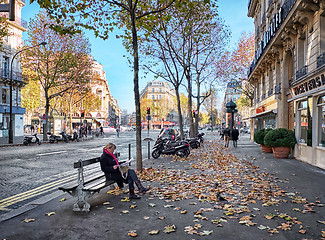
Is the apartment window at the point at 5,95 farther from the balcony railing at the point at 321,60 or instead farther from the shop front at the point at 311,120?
the balcony railing at the point at 321,60

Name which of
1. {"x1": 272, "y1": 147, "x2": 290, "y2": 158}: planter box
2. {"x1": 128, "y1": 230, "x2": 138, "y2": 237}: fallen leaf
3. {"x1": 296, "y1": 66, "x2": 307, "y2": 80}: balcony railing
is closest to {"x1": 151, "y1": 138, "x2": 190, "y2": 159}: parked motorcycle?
{"x1": 272, "y1": 147, "x2": 290, "y2": 158}: planter box

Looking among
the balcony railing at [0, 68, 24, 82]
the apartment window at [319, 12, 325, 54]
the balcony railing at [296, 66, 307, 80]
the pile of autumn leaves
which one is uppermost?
the balcony railing at [0, 68, 24, 82]

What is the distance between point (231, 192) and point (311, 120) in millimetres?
6258

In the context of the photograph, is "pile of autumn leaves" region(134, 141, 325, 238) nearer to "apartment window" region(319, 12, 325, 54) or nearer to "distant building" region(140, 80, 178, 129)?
"apartment window" region(319, 12, 325, 54)

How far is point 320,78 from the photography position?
30.9 feet

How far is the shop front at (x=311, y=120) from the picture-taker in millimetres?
9555

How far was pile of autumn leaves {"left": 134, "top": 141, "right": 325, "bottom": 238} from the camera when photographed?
418 cm

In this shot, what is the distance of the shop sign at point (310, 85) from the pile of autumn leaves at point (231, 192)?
3.87 metres

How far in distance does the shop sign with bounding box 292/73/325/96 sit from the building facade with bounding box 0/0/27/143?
2852 cm

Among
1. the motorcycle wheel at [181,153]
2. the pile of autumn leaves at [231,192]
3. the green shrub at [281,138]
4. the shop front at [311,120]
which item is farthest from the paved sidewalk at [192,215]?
the motorcycle wheel at [181,153]

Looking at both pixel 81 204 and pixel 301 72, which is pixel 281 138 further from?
pixel 81 204

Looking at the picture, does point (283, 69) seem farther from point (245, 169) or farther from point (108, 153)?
→ point (108, 153)

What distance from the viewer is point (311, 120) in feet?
33.8

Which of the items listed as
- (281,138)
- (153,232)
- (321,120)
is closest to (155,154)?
(281,138)
